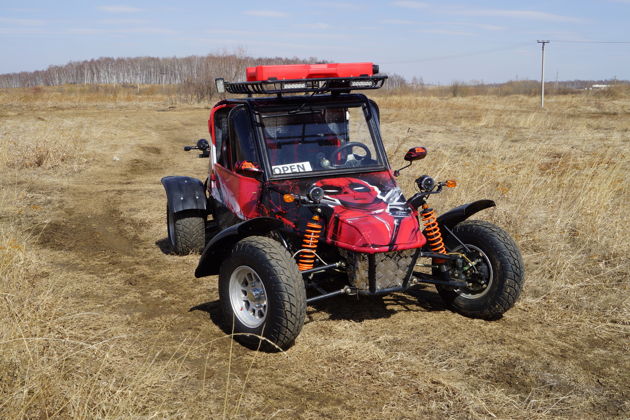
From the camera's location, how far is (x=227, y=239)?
17.4 ft

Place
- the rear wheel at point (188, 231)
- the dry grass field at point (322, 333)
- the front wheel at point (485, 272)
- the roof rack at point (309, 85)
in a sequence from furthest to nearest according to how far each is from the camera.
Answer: the rear wheel at point (188, 231) < the roof rack at point (309, 85) < the front wheel at point (485, 272) < the dry grass field at point (322, 333)

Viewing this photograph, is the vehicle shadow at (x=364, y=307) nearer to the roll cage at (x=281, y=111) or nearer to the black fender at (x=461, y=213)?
the black fender at (x=461, y=213)

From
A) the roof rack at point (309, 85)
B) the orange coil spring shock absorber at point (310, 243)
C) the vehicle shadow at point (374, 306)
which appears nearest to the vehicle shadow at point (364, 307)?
the vehicle shadow at point (374, 306)

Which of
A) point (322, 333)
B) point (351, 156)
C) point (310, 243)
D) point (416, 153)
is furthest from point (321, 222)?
point (416, 153)

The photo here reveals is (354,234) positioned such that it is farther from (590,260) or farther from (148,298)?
(590,260)

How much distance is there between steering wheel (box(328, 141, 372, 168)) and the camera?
5965 mm

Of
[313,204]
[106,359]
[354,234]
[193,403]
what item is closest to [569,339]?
[354,234]

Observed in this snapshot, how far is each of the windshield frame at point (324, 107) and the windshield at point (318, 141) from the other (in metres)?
0.03

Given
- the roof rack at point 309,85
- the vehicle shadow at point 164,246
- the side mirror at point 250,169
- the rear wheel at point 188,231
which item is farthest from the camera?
the vehicle shadow at point 164,246

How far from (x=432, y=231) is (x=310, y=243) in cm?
113

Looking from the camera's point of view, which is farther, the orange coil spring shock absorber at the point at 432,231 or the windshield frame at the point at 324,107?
the windshield frame at the point at 324,107

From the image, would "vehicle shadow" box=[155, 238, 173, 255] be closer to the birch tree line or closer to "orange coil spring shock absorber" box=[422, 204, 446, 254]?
"orange coil spring shock absorber" box=[422, 204, 446, 254]

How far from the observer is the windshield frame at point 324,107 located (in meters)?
5.76

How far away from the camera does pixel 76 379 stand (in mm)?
4031
